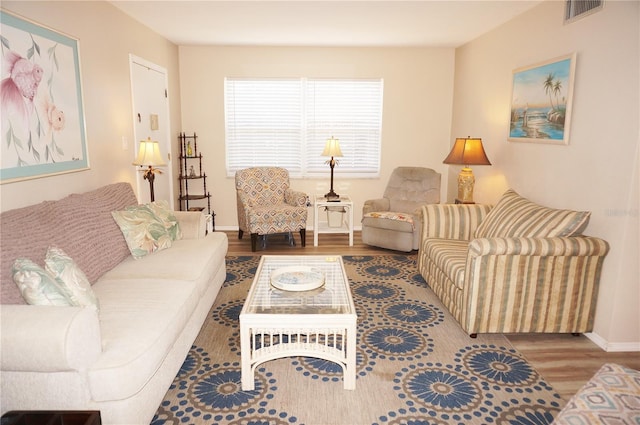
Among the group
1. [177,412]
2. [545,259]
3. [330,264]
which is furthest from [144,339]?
[545,259]

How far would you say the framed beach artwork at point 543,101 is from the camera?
3.30 metres

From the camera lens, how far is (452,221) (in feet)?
12.9

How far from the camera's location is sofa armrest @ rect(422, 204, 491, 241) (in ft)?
12.8

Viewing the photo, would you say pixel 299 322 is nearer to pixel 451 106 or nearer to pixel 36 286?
pixel 36 286

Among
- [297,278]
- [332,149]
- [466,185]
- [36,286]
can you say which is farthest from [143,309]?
[332,149]

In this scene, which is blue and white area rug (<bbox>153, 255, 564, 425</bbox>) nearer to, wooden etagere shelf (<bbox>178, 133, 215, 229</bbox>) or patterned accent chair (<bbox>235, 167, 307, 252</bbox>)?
patterned accent chair (<bbox>235, 167, 307, 252</bbox>)

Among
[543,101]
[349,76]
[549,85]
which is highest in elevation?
[349,76]

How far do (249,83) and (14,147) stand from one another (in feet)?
12.0

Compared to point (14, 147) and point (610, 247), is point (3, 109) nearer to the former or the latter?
point (14, 147)

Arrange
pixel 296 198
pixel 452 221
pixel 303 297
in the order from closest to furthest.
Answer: pixel 303 297 → pixel 452 221 → pixel 296 198

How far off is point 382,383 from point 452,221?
1944 mm

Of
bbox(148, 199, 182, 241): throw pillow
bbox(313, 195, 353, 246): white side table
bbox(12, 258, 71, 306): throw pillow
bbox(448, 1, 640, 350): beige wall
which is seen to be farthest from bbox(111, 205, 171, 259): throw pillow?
bbox(448, 1, 640, 350): beige wall

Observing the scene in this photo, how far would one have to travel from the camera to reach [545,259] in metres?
2.78

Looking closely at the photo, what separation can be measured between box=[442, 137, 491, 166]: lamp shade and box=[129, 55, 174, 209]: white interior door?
3.05 meters
